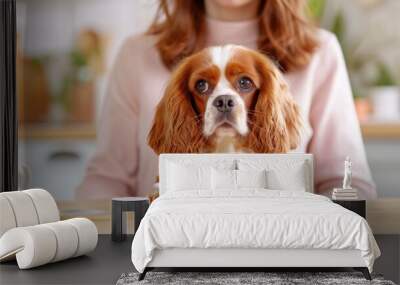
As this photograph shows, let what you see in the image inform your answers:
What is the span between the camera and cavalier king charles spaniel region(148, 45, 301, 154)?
18.5 ft

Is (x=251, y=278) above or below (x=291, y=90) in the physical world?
below

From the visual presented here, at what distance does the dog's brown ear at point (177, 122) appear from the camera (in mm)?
5738

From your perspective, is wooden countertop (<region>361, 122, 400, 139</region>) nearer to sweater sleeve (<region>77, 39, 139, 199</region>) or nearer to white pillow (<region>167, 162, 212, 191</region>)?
white pillow (<region>167, 162, 212, 191</region>)

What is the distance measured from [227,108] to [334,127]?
3.13ft

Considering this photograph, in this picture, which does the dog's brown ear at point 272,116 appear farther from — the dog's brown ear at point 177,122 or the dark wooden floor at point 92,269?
the dark wooden floor at point 92,269

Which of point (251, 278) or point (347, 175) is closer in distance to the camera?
point (251, 278)

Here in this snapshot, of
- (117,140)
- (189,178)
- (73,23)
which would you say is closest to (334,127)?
(189,178)

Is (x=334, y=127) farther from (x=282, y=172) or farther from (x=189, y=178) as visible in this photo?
(x=189, y=178)

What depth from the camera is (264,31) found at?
19.1 ft

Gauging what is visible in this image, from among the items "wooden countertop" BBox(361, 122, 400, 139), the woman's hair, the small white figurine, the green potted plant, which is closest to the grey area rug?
the small white figurine

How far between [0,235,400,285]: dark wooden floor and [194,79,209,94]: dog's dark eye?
1419 millimetres

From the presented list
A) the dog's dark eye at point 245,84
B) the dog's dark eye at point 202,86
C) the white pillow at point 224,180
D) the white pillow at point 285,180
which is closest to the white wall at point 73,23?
the dog's dark eye at point 202,86

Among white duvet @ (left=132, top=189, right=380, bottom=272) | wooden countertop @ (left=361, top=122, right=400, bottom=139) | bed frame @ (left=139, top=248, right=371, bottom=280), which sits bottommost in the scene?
bed frame @ (left=139, top=248, right=371, bottom=280)

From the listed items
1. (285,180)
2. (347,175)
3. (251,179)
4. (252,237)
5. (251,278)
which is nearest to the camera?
(252,237)
